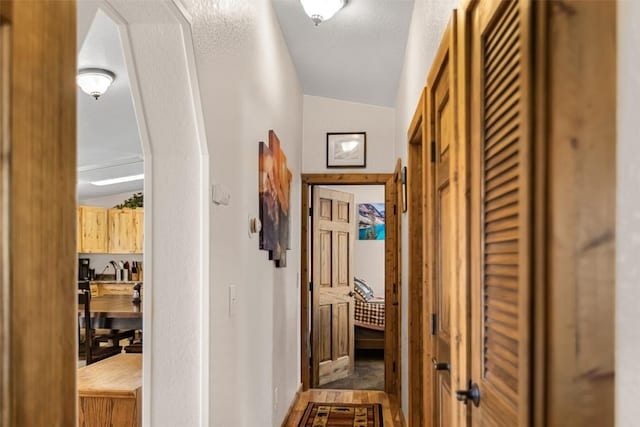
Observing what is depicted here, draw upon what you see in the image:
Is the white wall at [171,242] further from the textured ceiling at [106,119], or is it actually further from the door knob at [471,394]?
the door knob at [471,394]

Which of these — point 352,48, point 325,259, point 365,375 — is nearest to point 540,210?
point 352,48

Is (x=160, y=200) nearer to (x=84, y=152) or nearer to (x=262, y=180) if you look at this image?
(x=262, y=180)

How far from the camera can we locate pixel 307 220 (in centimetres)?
550

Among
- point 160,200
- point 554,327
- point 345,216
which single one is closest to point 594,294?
point 554,327

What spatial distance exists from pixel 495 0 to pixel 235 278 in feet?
5.42

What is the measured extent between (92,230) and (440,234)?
25.9 ft

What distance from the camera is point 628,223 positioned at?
751 millimetres

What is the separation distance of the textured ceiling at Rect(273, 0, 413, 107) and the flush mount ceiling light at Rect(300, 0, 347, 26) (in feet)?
0.92

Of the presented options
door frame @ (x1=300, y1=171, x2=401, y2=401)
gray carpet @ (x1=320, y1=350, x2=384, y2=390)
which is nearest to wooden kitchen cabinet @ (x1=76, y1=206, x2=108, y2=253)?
gray carpet @ (x1=320, y1=350, x2=384, y2=390)

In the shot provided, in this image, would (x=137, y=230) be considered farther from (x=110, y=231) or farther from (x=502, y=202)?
(x=502, y=202)

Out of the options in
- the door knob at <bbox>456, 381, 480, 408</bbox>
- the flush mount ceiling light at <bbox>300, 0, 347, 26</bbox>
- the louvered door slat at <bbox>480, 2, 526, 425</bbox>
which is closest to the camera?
the louvered door slat at <bbox>480, 2, 526, 425</bbox>

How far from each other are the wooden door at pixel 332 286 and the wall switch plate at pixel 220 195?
335 cm

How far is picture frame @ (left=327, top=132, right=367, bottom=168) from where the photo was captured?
18.1ft

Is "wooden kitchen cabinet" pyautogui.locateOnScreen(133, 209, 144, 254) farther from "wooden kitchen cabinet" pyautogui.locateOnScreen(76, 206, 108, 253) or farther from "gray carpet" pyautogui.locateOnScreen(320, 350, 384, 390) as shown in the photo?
"gray carpet" pyautogui.locateOnScreen(320, 350, 384, 390)
